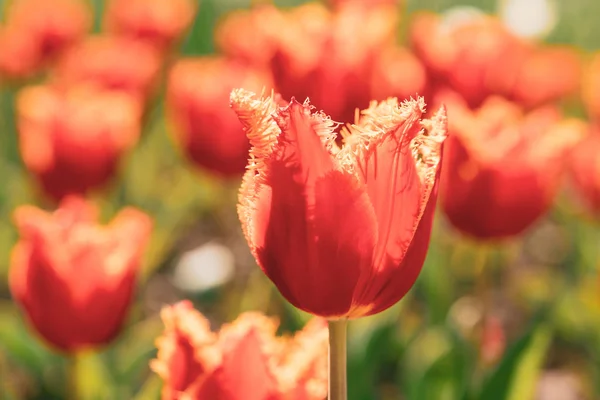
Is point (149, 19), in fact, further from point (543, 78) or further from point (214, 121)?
point (543, 78)

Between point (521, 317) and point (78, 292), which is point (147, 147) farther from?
point (78, 292)

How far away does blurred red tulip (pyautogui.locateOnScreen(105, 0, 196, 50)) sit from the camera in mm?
3164

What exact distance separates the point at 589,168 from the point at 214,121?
2.61ft

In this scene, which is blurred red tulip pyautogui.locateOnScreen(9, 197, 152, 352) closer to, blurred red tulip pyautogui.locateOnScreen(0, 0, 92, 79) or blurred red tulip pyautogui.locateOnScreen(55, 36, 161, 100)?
blurred red tulip pyautogui.locateOnScreen(55, 36, 161, 100)

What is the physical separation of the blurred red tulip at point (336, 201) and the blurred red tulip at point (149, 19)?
2550 millimetres

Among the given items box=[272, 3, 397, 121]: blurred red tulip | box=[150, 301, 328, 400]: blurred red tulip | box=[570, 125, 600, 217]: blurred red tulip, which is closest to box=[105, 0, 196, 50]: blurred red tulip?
box=[272, 3, 397, 121]: blurred red tulip

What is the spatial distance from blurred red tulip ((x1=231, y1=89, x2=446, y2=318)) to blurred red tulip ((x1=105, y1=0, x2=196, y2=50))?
100 inches

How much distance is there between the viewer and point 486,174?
141 centimetres

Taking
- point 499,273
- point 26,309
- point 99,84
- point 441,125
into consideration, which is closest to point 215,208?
point 99,84

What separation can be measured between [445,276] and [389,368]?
0.25 metres

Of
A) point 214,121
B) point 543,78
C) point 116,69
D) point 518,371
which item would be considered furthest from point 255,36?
point 518,371

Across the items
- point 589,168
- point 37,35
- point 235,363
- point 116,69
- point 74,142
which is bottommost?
point 37,35

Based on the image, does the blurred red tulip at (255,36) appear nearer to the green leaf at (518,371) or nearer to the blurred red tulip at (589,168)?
the blurred red tulip at (589,168)

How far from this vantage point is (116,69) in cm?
255
